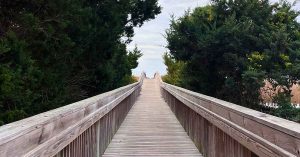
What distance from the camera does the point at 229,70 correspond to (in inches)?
742

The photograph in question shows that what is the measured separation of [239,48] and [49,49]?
462 inches

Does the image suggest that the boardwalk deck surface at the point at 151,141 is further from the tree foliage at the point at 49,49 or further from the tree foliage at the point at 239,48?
the tree foliage at the point at 239,48

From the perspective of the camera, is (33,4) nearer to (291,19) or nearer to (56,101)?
(56,101)

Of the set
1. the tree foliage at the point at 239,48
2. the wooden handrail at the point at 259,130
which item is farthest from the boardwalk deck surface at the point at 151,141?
the tree foliage at the point at 239,48

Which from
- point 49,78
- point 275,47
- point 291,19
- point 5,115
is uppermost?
point 291,19

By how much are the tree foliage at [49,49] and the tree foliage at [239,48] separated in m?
6.48

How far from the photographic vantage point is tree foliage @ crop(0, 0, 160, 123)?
6.86 m

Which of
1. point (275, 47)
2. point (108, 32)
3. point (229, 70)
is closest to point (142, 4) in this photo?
point (229, 70)

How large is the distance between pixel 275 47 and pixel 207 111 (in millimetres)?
13124

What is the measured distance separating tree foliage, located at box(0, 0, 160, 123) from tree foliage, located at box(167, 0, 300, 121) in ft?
21.3

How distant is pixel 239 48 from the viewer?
1861 centimetres

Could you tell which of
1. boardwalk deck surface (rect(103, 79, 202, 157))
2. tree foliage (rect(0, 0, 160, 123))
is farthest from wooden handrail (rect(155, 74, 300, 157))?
tree foliage (rect(0, 0, 160, 123))

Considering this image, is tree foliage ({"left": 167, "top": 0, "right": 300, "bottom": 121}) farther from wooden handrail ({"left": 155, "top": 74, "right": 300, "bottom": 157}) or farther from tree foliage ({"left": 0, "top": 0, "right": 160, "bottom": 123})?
wooden handrail ({"left": 155, "top": 74, "right": 300, "bottom": 157})

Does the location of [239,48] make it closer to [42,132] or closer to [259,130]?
[259,130]
